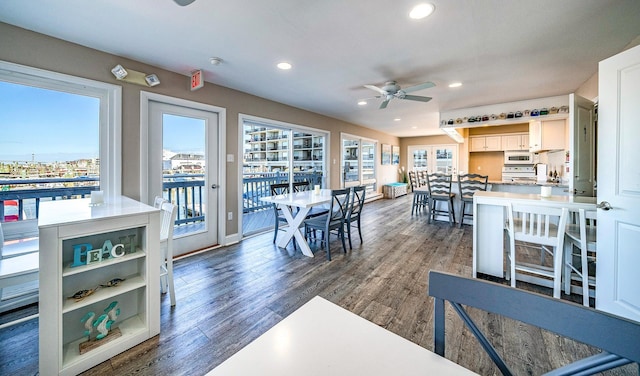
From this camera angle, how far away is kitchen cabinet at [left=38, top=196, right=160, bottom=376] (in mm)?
1424

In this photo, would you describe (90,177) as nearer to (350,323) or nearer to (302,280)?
(302,280)

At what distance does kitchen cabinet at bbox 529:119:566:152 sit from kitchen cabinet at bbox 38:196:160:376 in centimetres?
655

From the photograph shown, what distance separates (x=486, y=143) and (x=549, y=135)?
316 cm

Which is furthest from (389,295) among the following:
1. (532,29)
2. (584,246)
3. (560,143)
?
(560,143)

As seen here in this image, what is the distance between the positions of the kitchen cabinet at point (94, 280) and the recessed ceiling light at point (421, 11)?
8.18 feet

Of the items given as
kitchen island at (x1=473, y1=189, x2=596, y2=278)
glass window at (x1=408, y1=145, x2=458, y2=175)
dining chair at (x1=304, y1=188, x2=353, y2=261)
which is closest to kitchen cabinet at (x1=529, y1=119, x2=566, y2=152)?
kitchen island at (x1=473, y1=189, x2=596, y2=278)

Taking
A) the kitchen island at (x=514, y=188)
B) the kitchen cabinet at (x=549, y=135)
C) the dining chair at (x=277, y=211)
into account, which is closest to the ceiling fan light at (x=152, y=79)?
the dining chair at (x=277, y=211)

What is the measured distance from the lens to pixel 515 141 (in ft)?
24.1

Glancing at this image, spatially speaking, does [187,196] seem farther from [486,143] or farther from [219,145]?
[486,143]

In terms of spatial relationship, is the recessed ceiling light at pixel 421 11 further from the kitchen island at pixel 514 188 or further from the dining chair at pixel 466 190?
the kitchen island at pixel 514 188

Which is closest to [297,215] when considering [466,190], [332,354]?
[332,354]

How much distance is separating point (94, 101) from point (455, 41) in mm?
3752

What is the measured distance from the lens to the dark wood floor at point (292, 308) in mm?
1590

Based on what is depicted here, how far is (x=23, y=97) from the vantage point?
226cm
